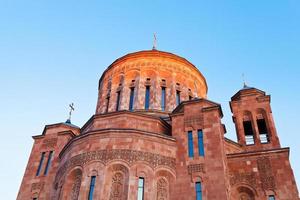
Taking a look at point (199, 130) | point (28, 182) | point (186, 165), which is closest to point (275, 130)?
point (199, 130)

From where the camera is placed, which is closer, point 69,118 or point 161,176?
point 161,176

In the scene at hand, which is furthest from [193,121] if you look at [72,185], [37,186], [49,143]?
[37,186]

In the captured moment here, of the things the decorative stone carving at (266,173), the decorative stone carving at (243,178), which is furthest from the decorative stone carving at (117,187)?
the decorative stone carving at (266,173)

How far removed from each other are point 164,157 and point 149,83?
29.4 feet

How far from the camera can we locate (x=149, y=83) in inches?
907

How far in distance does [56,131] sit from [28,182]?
3.44m

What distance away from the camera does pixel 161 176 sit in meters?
14.5

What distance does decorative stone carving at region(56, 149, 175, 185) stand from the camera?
1441 centimetres

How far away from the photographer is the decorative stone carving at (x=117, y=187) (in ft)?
44.1

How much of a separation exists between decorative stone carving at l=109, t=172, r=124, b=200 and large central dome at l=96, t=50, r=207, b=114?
771 centimetres

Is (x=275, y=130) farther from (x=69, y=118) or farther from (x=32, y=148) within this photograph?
(x=32, y=148)

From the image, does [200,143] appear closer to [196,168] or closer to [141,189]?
[196,168]

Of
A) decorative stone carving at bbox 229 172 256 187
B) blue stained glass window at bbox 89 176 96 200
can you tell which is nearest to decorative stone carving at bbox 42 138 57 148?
blue stained glass window at bbox 89 176 96 200

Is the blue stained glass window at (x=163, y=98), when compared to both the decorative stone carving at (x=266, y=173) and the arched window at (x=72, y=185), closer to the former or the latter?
the decorative stone carving at (x=266, y=173)
